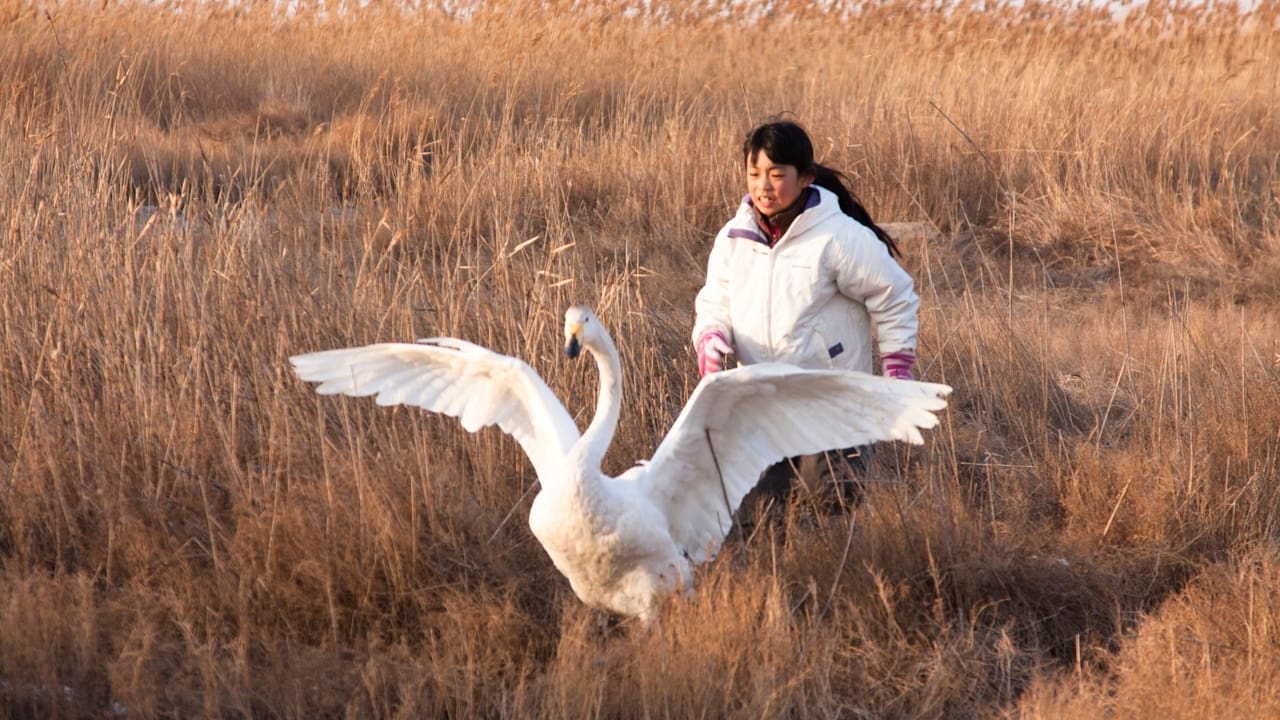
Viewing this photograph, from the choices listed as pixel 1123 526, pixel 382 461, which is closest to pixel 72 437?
pixel 382 461

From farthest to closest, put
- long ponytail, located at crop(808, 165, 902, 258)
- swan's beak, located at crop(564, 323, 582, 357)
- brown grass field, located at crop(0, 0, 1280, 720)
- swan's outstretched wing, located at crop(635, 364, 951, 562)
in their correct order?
long ponytail, located at crop(808, 165, 902, 258)
brown grass field, located at crop(0, 0, 1280, 720)
swan's outstretched wing, located at crop(635, 364, 951, 562)
swan's beak, located at crop(564, 323, 582, 357)

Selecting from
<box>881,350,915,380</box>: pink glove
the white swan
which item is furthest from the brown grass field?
<box>881,350,915,380</box>: pink glove

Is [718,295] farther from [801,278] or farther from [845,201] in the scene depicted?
[845,201]

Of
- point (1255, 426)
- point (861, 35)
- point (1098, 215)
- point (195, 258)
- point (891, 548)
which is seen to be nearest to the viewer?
point (891, 548)

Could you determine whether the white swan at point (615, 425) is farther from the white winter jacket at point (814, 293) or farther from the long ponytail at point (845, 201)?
the long ponytail at point (845, 201)

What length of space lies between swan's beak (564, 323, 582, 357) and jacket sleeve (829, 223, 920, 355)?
3.34ft

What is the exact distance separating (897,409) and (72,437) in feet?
8.69

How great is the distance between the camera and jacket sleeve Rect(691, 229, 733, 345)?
3881 millimetres

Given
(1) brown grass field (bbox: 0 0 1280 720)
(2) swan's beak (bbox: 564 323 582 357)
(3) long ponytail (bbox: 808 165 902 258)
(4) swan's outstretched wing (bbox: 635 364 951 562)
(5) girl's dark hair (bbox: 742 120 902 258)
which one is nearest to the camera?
(2) swan's beak (bbox: 564 323 582 357)

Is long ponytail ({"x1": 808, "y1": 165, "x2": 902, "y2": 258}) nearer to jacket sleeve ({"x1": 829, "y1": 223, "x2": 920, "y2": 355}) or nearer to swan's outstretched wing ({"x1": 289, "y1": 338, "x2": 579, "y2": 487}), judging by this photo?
jacket sleeve ({"x1": 829, "y1": 223, "x2": 920, "y2": 355})

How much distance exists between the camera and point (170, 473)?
3.99 meters

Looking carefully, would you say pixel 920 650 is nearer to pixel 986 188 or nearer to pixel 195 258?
pixel 195 258

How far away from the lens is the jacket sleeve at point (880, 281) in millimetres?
3637

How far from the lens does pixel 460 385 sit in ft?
11.1
